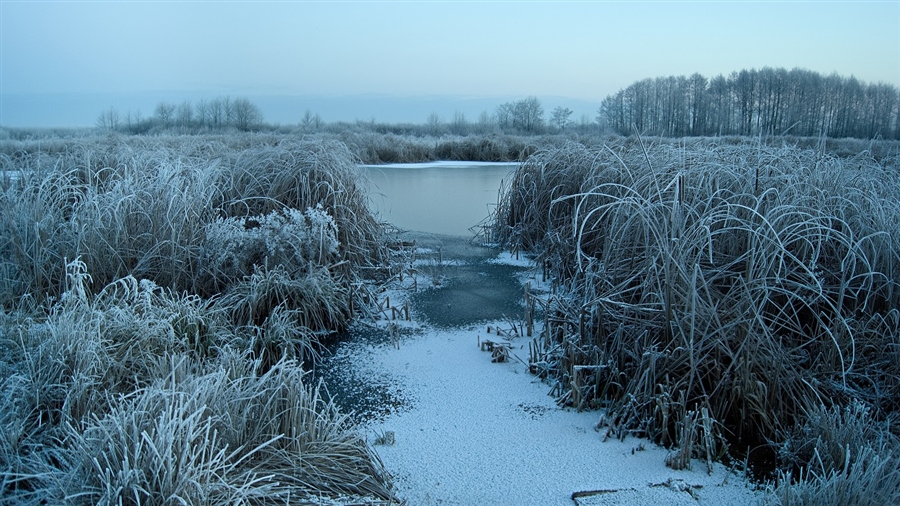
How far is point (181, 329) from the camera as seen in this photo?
2881mm

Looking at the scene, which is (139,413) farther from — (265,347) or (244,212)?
(244,212)

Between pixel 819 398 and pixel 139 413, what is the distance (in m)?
2.35

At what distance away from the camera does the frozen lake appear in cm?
700

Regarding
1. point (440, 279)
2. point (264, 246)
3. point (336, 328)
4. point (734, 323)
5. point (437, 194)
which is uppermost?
point (437, 194)

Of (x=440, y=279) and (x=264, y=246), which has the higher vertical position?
(x=264, y=246)

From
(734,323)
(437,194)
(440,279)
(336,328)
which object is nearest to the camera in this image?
(734,323)

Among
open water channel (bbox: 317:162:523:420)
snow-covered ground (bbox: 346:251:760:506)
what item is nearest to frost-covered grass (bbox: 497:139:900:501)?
snow-covered ground (bbox: 346:251:760:506)

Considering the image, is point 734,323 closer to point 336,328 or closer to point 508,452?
point 508,452

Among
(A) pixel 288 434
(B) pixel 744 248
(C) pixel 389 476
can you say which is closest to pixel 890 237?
(B) pixel 744 248

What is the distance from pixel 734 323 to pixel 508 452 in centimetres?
105

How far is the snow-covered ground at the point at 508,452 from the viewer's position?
77.2 inches

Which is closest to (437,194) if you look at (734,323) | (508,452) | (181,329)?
(181,329)

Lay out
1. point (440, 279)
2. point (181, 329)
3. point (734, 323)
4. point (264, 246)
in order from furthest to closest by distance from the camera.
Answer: point (440, 279), point (264, 246), point (181, 329), point (734, 323)

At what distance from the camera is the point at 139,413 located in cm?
177
